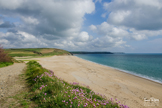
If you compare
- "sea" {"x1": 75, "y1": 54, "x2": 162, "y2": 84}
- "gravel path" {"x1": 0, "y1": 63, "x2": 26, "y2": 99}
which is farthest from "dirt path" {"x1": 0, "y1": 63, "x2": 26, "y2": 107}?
"sea" {"x1": 75, "y1": 54, "x2": 162, "y2": 84}

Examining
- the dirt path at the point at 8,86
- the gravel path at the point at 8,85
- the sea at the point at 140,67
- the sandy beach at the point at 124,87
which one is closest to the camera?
the dirt path at the point at 8,86

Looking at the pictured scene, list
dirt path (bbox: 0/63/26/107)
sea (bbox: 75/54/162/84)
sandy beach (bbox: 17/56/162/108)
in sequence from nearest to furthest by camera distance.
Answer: dirt path (bbox: 0/63/26/107)
sandy beach (bbox: 17/56/162/108)
sea (bbox: 75/54/162/84)

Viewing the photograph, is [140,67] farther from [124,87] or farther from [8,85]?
[8,85]

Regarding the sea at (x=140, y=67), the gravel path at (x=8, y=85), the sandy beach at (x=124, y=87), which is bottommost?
the sea at (x=140, y=67)

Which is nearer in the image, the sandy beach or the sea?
the sandy beach

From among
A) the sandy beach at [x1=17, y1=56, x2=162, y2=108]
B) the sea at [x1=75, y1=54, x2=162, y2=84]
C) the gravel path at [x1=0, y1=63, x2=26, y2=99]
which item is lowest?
the sea at [x1=75, y1=54, x2=162, y2=84]

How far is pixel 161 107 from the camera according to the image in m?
7.87

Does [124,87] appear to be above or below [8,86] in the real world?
below

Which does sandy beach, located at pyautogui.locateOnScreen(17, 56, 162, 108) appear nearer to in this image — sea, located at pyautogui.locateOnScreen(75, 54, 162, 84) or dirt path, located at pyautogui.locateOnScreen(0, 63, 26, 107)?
sea, located at pyautogui.locateOnScreen(75, 54, 162, 84)

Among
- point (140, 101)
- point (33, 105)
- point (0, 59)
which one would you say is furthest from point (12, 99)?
point (0, 59)

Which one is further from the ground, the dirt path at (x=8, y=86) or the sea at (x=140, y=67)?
the dirt path at (x=8, y=86)

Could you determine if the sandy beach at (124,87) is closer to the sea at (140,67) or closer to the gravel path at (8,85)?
the sea at (140,67)

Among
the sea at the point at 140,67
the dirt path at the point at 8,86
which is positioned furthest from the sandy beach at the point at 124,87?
the dirt path at the point at 8,86

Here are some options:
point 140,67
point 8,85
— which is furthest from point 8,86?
point 140,67
